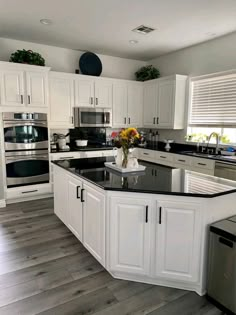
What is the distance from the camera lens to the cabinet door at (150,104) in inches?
209

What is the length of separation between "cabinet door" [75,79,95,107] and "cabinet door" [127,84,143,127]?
0.97m

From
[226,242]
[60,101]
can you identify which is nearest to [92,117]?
[60,101]

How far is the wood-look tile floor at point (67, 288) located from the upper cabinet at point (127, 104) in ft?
10.3

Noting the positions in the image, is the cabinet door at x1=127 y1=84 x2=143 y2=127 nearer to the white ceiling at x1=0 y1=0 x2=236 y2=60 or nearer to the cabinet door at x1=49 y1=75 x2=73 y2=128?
the white ceiling at x1=0 y1=0 x2=236 y2=60

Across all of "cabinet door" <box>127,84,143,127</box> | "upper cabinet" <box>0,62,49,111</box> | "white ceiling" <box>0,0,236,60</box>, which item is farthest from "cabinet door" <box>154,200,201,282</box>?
"cabinet door" <box>127,84,143,127</box>

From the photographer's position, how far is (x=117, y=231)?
215 centimetres

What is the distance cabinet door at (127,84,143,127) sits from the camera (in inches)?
216

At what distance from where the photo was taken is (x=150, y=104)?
5434 mm

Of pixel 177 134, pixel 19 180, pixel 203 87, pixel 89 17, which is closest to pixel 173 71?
pixel 203 87

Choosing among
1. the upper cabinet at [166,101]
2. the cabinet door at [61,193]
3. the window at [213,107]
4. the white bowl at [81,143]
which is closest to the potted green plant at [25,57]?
the white bowl at [81,143]

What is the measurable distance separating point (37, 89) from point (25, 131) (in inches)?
30.1

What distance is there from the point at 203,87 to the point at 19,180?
3829 mm

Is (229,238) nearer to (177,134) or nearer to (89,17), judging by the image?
(89,17)

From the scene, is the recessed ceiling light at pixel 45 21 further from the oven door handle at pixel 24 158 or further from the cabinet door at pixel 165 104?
the cabinet door at pixel 165 104
